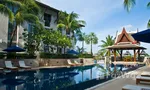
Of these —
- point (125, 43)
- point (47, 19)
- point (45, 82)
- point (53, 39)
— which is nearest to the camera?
point (45, 82)

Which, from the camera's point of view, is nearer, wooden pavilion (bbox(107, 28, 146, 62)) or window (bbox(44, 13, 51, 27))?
wooden pavilion (bbox(107, 28, 146, 62))

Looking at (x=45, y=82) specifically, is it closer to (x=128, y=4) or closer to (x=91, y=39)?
(x=128, y=4)

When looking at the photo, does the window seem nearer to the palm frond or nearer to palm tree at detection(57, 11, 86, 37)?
palm tree at detection(57, 11, 86, 37)

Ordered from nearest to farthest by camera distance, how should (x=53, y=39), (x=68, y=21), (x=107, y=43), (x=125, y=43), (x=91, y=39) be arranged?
(x=53, y=39) < (x=125, y=43) < (x=68, y=21) < (x=107, y=43) < (x=91, y=39)

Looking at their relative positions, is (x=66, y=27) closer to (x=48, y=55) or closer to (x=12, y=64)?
(x=48, y=55)

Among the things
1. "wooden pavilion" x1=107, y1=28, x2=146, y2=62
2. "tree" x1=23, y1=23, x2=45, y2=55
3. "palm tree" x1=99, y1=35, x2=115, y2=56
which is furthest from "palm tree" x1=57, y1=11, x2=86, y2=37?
"palm tree" x1=99, y1=35, x2=115, y2=56

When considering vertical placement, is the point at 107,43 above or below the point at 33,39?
above

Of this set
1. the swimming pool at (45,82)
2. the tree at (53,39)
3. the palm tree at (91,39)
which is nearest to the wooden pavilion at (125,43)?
the tree at (53,39)

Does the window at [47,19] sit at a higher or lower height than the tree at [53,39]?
higher

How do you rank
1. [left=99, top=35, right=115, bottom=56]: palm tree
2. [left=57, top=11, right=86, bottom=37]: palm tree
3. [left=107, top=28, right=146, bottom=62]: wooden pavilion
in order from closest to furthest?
1. [left=107, top=28, right=146, bottom=62]: wooden pavilion
2. [left=57, top=11, right=86, bottom=37]: palm tree
3. [left=99, top=35, right=115, bottom=56]: palm tree

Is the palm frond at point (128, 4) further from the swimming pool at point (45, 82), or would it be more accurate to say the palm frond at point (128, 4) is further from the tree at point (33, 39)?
the tree at point (33, 39)

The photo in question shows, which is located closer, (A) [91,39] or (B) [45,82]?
(B) [45,82]

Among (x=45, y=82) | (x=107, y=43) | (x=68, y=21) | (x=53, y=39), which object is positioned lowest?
(x=45, y=82)

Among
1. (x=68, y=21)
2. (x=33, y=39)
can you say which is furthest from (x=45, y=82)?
(x=68, y=21)
